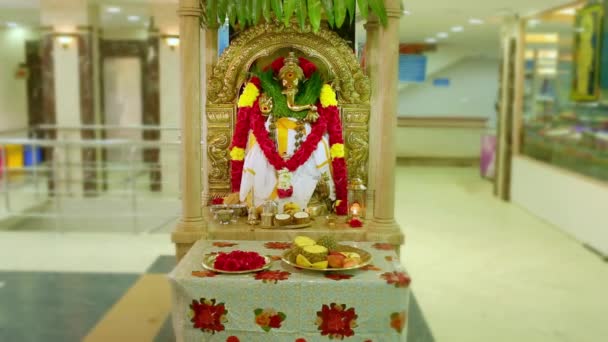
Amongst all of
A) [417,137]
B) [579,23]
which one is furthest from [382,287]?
[417,137]

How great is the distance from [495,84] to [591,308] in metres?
9.49

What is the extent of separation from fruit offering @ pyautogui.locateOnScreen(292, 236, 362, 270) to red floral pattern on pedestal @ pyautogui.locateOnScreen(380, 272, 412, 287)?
0.17 meters

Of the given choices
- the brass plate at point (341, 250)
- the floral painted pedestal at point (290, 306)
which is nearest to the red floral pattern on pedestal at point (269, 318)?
the floral painted pedestal at point (290, 306)

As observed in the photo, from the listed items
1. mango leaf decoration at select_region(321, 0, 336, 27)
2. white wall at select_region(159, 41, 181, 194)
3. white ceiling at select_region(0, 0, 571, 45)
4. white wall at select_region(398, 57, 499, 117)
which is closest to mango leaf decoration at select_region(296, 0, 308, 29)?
mango leaf decoration at select_region(321, 0, 336, 27)

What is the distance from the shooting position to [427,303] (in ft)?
15.3

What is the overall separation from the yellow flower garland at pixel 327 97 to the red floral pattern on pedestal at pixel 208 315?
1.43 m

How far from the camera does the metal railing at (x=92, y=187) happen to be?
6.88 m

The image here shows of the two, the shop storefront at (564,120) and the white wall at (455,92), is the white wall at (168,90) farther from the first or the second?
the white wall at (455,92)

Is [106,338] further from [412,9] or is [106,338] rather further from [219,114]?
[412,9]

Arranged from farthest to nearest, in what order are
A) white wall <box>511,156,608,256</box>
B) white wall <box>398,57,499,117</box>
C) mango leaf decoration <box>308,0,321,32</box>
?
white wall <box>398,57,499,117</box> → white wall <box>511,156,608,256</box> → mango leaf decoration <box>308,0,321,32</box>

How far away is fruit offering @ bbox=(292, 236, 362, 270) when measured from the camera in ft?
9.62

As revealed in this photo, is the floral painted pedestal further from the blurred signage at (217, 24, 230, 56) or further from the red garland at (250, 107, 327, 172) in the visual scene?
the blurred signage at (217, 24, 230, 56)

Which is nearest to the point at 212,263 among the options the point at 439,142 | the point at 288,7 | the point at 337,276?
the point at 337,276

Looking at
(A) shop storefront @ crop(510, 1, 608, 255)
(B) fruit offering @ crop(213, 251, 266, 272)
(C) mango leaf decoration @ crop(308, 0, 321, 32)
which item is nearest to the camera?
(B) fruit offering @ crop(213, 251, 266, 272)
